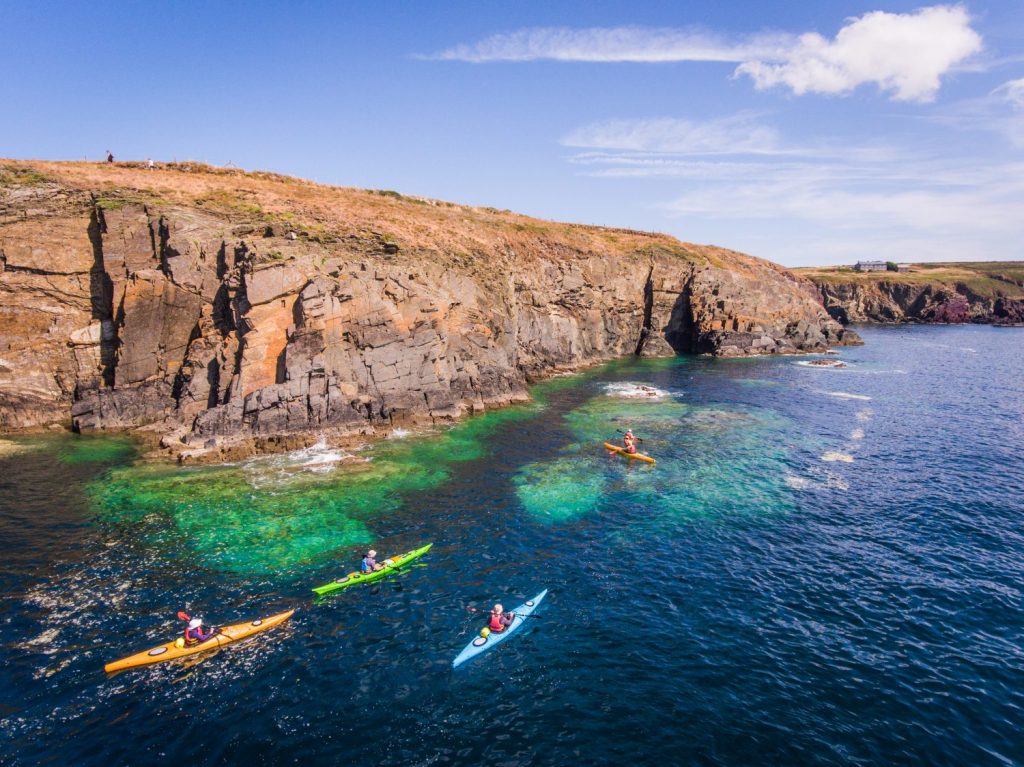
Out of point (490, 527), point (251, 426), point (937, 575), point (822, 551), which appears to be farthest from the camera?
point (251, 426)

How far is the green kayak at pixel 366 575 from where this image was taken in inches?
1126

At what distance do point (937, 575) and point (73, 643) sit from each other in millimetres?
42128

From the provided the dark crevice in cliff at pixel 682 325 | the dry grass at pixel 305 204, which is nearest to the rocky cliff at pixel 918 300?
the dark crevice in cliff at pixel 682 325

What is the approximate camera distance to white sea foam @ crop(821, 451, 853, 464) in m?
47.2

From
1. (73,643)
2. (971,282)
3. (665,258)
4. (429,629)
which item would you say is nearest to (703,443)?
(429,629)

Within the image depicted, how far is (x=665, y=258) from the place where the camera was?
117m

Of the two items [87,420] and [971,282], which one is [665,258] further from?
[971,282]

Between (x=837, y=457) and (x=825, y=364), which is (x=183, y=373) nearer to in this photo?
(x=837, y=457)

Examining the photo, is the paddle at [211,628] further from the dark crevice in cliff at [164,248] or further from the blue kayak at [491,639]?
the dark crevice in cliff at [164,248]

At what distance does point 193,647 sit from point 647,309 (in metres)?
104

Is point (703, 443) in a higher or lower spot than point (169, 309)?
lower

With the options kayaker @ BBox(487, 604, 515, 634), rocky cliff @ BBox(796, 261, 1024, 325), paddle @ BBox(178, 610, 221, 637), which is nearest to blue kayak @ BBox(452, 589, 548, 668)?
kayaker @ BBox(487, 604, 515, 634)

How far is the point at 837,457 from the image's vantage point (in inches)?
1892

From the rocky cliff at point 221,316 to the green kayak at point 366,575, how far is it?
23.3m
